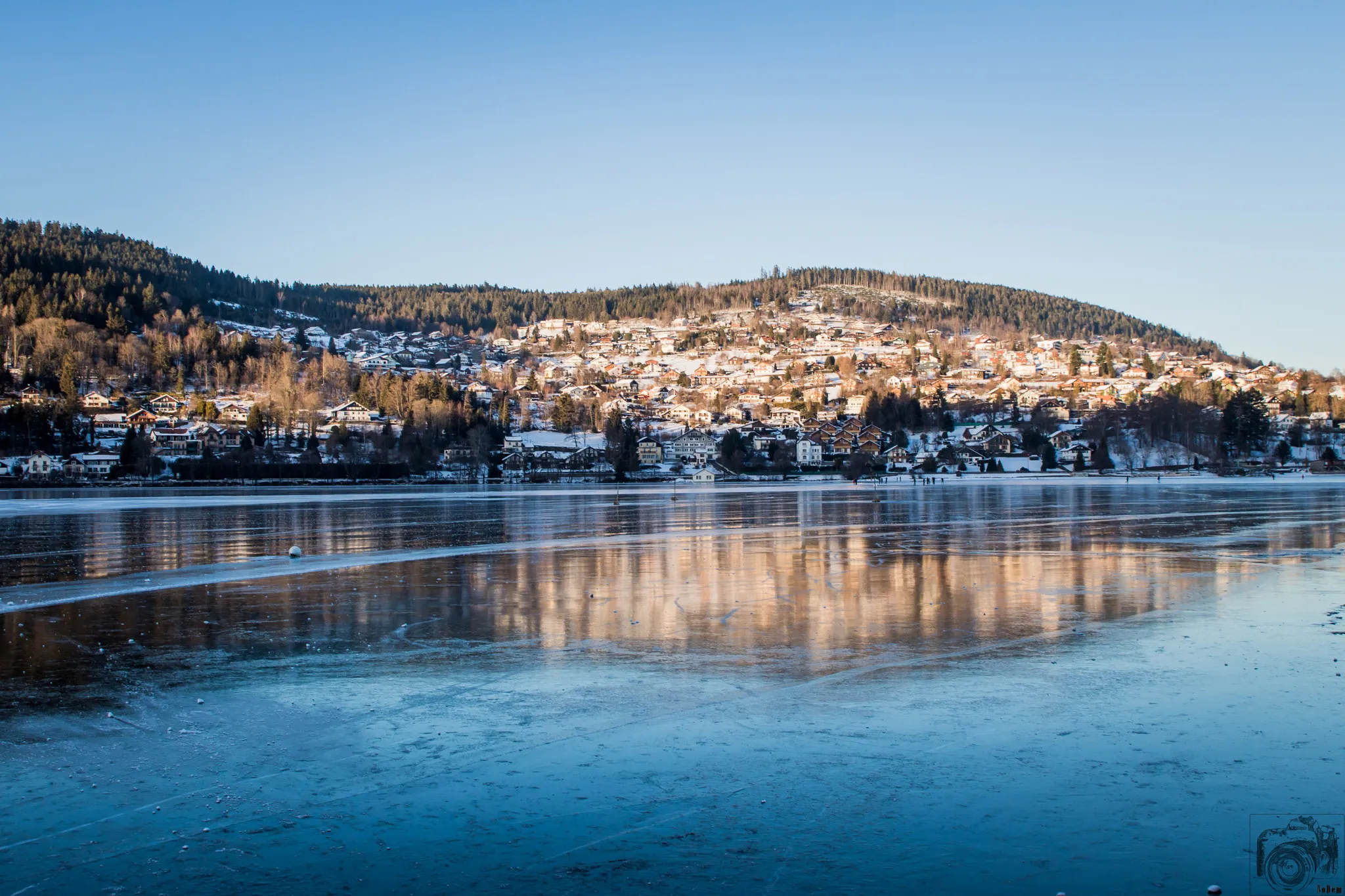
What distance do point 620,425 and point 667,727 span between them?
11503 cm

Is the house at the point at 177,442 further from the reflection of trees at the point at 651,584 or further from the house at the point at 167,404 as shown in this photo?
the reflection of trees at the point at 651,584

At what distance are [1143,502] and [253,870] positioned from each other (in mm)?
38548

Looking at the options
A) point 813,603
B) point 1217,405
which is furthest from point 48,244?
point 813,603

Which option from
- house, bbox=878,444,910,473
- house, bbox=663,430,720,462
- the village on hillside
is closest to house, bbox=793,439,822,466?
the village on hillside

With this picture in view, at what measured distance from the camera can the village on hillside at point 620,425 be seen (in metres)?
96.8

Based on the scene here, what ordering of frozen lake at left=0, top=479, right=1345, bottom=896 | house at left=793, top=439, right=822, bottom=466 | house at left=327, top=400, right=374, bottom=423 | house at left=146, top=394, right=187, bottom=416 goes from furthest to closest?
1. house at left=146, top=394, right=187, bottom=416
2. house at left=327, top=400, right=374, bottom=423
3. house at left=793, top=439, right=822, bottom=466
4. frozen lake at left=0, top=479, right=1345, bottom=896

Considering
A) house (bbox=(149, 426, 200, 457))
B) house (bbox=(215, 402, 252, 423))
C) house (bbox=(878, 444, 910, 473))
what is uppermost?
house (bbox=(215, 402, 252, 423))

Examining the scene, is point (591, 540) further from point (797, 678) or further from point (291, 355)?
point (291, 355)

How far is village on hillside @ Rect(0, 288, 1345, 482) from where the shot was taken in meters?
96.8

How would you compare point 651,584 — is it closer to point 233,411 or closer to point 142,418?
point 142,418

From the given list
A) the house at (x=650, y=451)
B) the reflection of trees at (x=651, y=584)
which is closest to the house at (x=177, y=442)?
the house at (x=650, y=451)

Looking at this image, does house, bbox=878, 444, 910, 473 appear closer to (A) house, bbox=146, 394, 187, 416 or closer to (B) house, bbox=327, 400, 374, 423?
→ (B) house, bbox=327, 400, 374, 423

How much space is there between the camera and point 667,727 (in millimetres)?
6746

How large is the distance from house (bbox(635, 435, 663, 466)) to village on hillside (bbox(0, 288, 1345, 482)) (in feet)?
1.06
